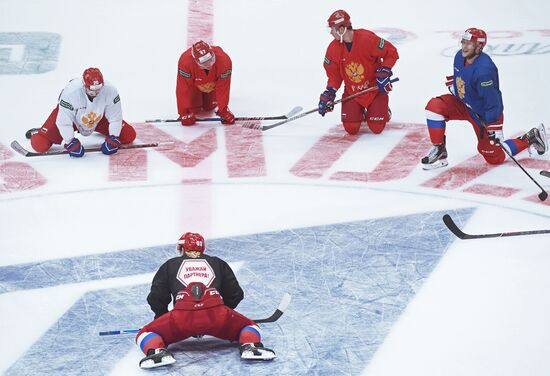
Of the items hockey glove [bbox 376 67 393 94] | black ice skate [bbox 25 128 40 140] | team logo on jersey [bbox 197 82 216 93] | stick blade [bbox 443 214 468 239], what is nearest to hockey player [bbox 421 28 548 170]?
hockey glove [bbox 376 67 393 94]

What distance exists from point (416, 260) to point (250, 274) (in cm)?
99

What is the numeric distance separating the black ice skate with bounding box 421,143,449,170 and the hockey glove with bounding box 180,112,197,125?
2.15 metres

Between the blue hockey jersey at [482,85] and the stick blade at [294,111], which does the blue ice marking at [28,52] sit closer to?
the stick blade at [294,111]

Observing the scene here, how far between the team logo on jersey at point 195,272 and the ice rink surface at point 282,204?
0.36 metres

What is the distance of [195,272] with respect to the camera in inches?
215

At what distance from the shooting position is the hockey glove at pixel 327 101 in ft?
29.1

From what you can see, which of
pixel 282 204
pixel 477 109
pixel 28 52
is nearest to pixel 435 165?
pixel 477 109

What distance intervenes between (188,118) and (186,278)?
3.98 metres

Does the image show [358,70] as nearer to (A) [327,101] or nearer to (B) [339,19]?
(A) [327,101]

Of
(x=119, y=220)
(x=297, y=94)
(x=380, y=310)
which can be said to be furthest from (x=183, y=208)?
(x=297, y=94)

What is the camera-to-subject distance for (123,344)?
5.59m

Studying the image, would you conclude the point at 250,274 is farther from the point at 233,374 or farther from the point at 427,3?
the point at 427,3

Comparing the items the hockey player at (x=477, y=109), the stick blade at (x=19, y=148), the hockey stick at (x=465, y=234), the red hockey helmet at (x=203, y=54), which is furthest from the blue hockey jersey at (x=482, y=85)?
the stick blade at (x=19, y=148)

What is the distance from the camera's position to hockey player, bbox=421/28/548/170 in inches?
304
